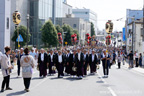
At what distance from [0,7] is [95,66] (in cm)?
1939

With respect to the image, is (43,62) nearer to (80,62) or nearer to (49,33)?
(80,62)

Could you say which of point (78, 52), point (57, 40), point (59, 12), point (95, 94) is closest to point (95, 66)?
point (78, 52)

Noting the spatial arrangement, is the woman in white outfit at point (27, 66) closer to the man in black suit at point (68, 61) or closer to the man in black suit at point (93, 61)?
the man in black suit at point (68, 61)

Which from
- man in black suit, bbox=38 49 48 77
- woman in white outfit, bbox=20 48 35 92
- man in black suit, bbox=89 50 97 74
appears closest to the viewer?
woman in white outfit, bbox=20 48 35 92

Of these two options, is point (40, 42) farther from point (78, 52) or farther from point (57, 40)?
point (78, 52)

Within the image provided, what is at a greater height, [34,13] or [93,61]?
[34,13]

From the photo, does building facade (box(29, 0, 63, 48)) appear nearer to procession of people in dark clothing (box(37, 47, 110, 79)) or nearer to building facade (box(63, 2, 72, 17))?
building facade (box(63, 2, 72, 17))

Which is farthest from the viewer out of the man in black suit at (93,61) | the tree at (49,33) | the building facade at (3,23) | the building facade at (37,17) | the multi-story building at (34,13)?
the building facade at (37,17)

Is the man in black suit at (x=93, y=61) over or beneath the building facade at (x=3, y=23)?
beneath

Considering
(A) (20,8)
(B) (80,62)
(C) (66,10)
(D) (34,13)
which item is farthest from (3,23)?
(C) (66,10)

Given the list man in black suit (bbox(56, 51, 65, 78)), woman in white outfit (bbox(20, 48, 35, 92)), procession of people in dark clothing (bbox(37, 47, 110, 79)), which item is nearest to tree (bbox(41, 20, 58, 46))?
procession of people in dark clothing (bbox(37, 47, 110, 79))

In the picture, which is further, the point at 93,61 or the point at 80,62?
the point at 93,61

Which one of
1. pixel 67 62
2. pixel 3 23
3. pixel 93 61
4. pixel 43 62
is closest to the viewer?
pixel 43 62

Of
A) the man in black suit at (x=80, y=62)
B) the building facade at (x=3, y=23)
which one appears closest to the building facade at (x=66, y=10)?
the building facade at (x=3, y=23)
